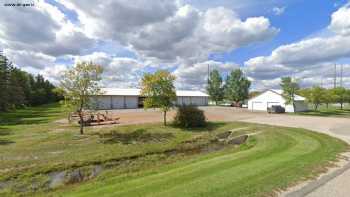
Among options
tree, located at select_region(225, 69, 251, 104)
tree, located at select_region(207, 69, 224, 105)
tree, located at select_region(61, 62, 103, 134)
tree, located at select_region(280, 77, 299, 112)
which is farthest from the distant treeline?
tree, located at select_region(225, 69, 251, 104)

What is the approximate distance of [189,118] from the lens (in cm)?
2327

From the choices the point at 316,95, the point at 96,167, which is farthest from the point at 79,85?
the point at 316,95

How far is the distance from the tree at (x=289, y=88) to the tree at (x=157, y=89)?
26.5m

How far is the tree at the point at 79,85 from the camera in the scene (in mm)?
17656

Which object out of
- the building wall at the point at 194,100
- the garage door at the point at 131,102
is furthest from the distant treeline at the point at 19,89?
the building wall at the point at 194,100

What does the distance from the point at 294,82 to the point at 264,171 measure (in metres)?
38.4

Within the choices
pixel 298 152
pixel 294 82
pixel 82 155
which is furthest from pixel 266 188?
pixel 294 82

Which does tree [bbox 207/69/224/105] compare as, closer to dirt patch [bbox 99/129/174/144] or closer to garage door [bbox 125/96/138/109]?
garage door [bbox 125/96/138/109]

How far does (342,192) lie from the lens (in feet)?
19.3

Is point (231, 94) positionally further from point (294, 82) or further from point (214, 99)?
point (294, 82)

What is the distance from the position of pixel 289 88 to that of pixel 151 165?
3745 cm

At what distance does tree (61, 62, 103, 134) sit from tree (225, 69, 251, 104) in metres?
56.5

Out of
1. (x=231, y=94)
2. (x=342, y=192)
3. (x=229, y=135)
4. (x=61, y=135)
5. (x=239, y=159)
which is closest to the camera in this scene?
(x=342, y=192)

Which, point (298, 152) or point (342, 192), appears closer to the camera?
point (342, 192)
